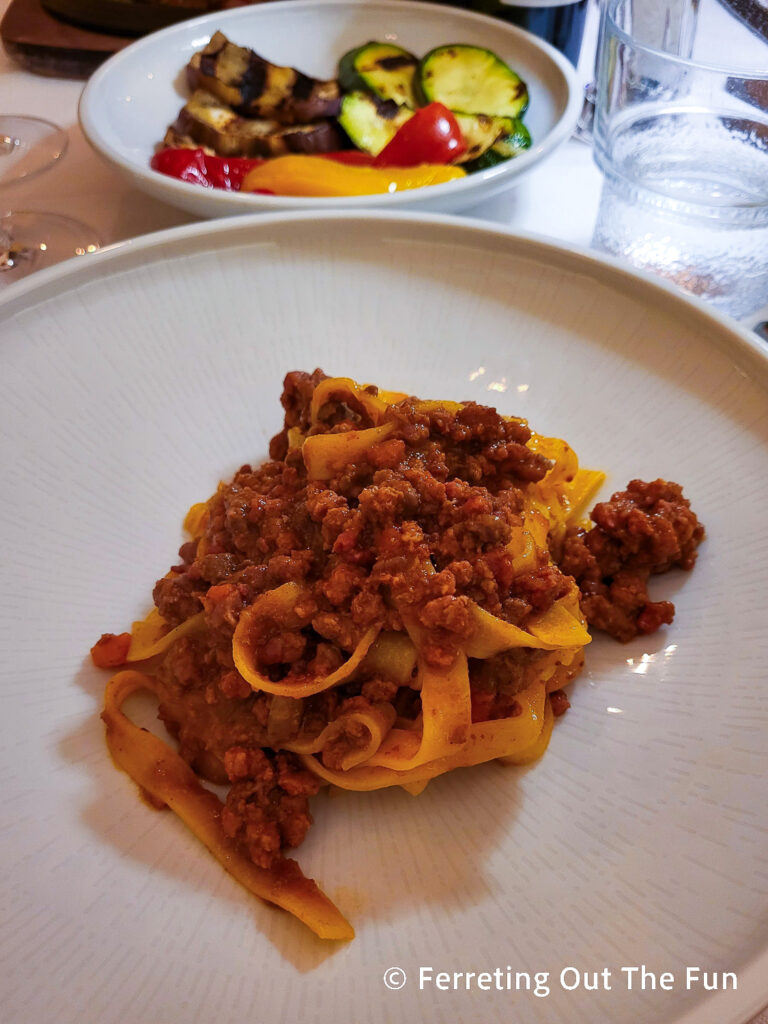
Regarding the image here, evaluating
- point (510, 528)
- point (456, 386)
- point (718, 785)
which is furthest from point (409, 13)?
point (718, 785)

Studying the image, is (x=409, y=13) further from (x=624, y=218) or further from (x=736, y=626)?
(x=736, y=626)

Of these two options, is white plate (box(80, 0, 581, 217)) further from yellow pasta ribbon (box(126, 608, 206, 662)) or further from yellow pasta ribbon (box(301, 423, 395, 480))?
yellow pasta ribbon (box(126, 608, 206, 662))

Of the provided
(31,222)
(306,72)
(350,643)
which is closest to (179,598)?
(350,643)

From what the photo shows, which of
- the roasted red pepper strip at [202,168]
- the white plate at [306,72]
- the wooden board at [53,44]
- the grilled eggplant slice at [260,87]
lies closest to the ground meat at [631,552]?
the white plate at [306,72]

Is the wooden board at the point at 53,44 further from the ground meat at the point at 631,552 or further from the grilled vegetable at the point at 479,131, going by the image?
the ground meat at the point at 631,552

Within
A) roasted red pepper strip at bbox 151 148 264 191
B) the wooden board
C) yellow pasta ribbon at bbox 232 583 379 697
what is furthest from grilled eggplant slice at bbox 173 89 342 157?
yellow pasta ribbon at bbox 232 583 379 697
